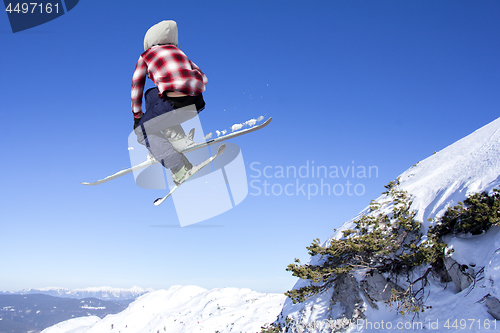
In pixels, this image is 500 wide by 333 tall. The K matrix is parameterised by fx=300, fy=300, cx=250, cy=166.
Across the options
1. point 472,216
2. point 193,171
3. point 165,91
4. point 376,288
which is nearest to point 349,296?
point 376,288

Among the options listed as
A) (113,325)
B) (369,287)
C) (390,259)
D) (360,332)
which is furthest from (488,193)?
(113,325)

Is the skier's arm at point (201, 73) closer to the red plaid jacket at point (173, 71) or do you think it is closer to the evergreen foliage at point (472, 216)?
the red plaid jacket at point (173, 71)

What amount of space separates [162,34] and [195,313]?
26984 mm

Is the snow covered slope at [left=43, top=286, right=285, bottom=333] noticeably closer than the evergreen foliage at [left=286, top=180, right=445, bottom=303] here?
No

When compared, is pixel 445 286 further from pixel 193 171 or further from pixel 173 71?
pixel 173 71

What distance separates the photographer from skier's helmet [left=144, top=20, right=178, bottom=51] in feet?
12.0

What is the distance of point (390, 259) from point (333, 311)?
72.1 inches

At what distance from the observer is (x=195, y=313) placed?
26.2m

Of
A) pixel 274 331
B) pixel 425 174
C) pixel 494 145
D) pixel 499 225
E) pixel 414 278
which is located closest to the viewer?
pixel 499 225

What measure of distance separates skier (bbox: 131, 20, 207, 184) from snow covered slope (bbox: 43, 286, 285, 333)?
506 inches

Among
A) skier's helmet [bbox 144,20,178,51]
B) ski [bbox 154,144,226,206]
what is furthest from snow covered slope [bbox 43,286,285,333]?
skier's helmet [bbox 144,20,178,51]

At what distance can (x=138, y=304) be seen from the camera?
36.9 meters

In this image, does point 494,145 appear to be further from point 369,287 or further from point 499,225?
point 369,287

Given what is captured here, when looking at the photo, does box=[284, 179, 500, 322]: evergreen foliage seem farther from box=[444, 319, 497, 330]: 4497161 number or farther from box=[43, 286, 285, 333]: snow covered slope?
box=[43, 286, 285, 333]: snow covered slope
